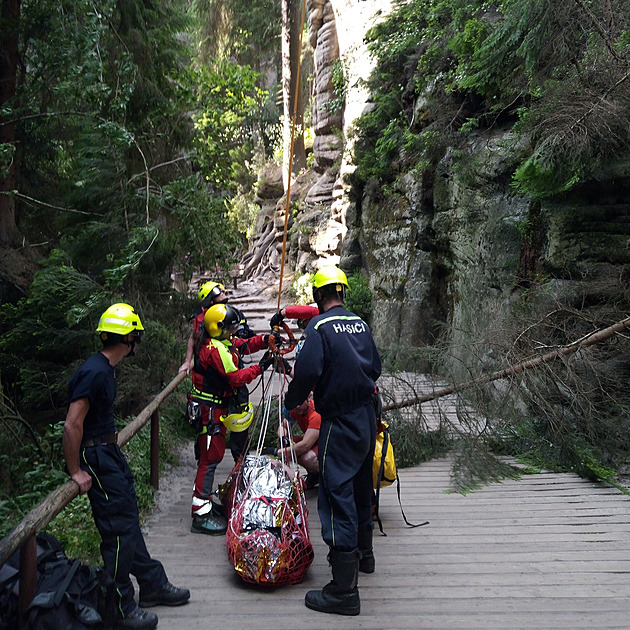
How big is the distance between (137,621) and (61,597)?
0.56 m

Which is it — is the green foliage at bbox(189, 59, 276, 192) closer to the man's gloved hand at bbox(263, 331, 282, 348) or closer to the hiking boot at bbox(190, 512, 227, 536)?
the man's gloved hand at bbox(263, 331, 282, 348)

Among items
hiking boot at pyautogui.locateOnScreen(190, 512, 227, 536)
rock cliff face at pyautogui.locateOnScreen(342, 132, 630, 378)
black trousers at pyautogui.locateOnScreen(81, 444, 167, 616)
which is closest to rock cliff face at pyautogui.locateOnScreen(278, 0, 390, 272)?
rock cliff face at pyautogui.locateOnScreen(342, 132, 630, 378)

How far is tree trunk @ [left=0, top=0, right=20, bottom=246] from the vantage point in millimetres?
8375

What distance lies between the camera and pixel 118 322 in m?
3.24

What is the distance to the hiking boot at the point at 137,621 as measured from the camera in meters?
3.11

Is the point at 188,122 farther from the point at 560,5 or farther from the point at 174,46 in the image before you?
the point at 560,5

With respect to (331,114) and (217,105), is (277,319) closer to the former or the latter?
(217,105)

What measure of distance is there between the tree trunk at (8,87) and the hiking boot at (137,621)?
695 centimetres

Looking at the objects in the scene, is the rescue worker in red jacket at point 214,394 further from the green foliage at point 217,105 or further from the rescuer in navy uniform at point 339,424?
the green foliage at point 217,105

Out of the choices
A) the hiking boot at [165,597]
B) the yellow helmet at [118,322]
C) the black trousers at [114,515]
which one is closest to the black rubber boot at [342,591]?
the hiking boot at [165,597]

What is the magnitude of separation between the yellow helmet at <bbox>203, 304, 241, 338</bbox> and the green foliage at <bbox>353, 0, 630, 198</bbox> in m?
4.41

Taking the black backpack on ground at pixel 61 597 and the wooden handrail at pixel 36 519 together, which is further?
the black backpack on ground at pixel 61 597

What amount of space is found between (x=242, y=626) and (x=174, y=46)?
9405mm

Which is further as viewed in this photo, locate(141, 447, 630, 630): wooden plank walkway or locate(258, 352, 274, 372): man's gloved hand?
locate(258, 352, 274, 372): man's gloved hand
